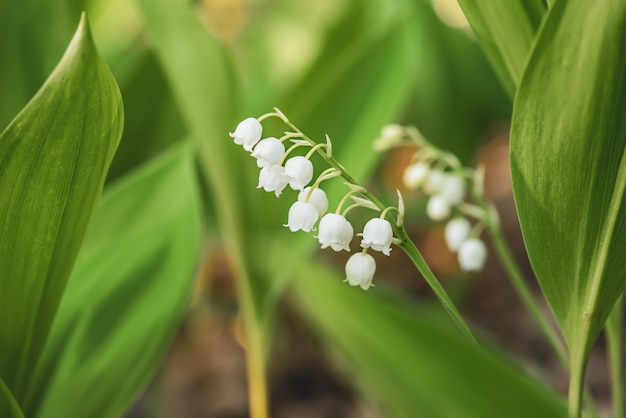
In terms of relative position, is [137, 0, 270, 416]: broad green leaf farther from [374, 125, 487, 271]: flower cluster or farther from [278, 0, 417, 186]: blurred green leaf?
[374, 125, 487, 271]: flower cluster

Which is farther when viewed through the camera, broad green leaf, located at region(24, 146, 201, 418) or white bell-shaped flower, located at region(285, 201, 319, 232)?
broad green leaf, located at region(24, 146, 201, 418)

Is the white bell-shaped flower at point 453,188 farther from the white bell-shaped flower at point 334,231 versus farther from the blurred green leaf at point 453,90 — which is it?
the blurred green leaf at point 453,90

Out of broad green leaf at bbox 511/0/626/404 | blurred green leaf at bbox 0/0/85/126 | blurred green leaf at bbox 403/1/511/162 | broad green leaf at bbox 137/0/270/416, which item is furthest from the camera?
blurred green leaf at bbox 403/1/511/162

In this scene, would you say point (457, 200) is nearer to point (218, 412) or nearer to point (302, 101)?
point (302, 101)

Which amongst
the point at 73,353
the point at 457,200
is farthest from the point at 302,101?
the point at 73,353

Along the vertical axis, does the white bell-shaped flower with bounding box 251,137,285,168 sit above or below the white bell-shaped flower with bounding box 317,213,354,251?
above

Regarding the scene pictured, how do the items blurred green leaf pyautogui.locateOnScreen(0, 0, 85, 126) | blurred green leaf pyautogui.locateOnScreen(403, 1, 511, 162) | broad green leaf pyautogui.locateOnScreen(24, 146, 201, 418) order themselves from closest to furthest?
broad green leaf pyautogui.locateOnScreen(24, 146, 201, 418) < blurred green leaf pyautogui.locateOnScreen(0, 0, 85, 126) < blurred green leaf pyautogui.locateOnScreen(403, 1, 511, 162)

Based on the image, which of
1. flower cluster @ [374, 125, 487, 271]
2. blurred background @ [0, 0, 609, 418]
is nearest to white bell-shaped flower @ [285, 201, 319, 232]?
flower cluster @ [374, 125, 487, 271]
